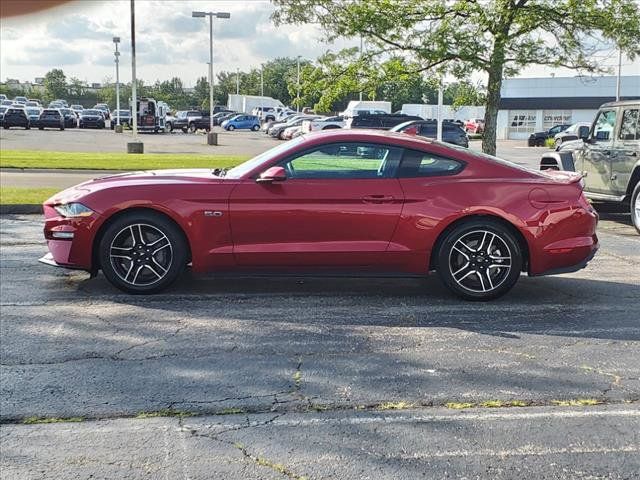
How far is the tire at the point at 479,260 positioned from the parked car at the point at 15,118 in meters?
50.1

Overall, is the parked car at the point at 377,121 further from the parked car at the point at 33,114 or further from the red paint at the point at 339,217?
the red paint at the point at 339,217

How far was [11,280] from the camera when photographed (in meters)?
7.22

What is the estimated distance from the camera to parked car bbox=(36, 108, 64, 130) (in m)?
52.2

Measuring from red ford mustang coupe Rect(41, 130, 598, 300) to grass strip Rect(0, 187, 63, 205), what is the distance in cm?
614

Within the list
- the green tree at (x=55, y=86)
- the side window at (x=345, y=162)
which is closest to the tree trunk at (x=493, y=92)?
the side window at (x=345, y=162)

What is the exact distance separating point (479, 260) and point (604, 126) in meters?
6.64

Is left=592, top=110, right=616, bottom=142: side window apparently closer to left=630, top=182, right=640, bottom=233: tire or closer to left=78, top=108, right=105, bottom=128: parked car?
left=630, top=182, right=640, bottom=233: tire

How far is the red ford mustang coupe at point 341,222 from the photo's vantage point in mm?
6367

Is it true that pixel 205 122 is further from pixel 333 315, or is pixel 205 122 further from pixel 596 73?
pixel 333 315

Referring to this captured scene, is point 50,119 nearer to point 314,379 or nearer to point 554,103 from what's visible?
point 554,103

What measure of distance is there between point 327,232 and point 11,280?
3244 mm

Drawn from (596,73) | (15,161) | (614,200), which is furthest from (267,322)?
(15,161)

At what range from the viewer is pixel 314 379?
4477 millimetres

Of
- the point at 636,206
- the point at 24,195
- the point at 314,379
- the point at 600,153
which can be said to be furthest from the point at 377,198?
the point at 24,195
